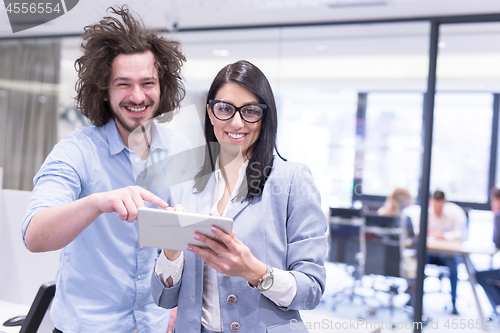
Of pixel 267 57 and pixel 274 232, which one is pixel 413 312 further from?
pixel 274 232

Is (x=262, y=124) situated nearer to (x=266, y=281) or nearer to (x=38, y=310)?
(x=266, y=281)

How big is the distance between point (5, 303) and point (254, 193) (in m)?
1.58

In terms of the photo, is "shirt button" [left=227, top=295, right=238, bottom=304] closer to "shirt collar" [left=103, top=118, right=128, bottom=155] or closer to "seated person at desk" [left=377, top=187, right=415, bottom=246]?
"shirt collar" [left=103, top=118, right=128, bottom=155]

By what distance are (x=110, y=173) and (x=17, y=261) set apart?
1.22 meters

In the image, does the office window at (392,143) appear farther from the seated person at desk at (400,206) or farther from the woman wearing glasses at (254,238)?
the woman wearing glasses at (254,238)

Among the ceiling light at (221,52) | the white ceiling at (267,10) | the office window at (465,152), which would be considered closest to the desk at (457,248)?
the office window at (465,152)

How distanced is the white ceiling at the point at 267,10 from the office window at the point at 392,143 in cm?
72

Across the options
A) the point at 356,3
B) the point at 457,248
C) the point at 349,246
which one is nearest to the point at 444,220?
the point at 457,248

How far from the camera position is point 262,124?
1.27m

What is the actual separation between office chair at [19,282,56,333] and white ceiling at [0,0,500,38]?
2.52 metres

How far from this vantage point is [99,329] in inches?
51.9

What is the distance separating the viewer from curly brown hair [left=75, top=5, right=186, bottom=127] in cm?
146

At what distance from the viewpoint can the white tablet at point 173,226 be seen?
0.93 meters

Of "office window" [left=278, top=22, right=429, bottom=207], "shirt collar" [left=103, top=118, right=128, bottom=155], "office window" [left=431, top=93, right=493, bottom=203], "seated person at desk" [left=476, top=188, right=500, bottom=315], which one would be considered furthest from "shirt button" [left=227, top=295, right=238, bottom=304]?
"office window" [left=431, top=93, right=493, bottom=203]
